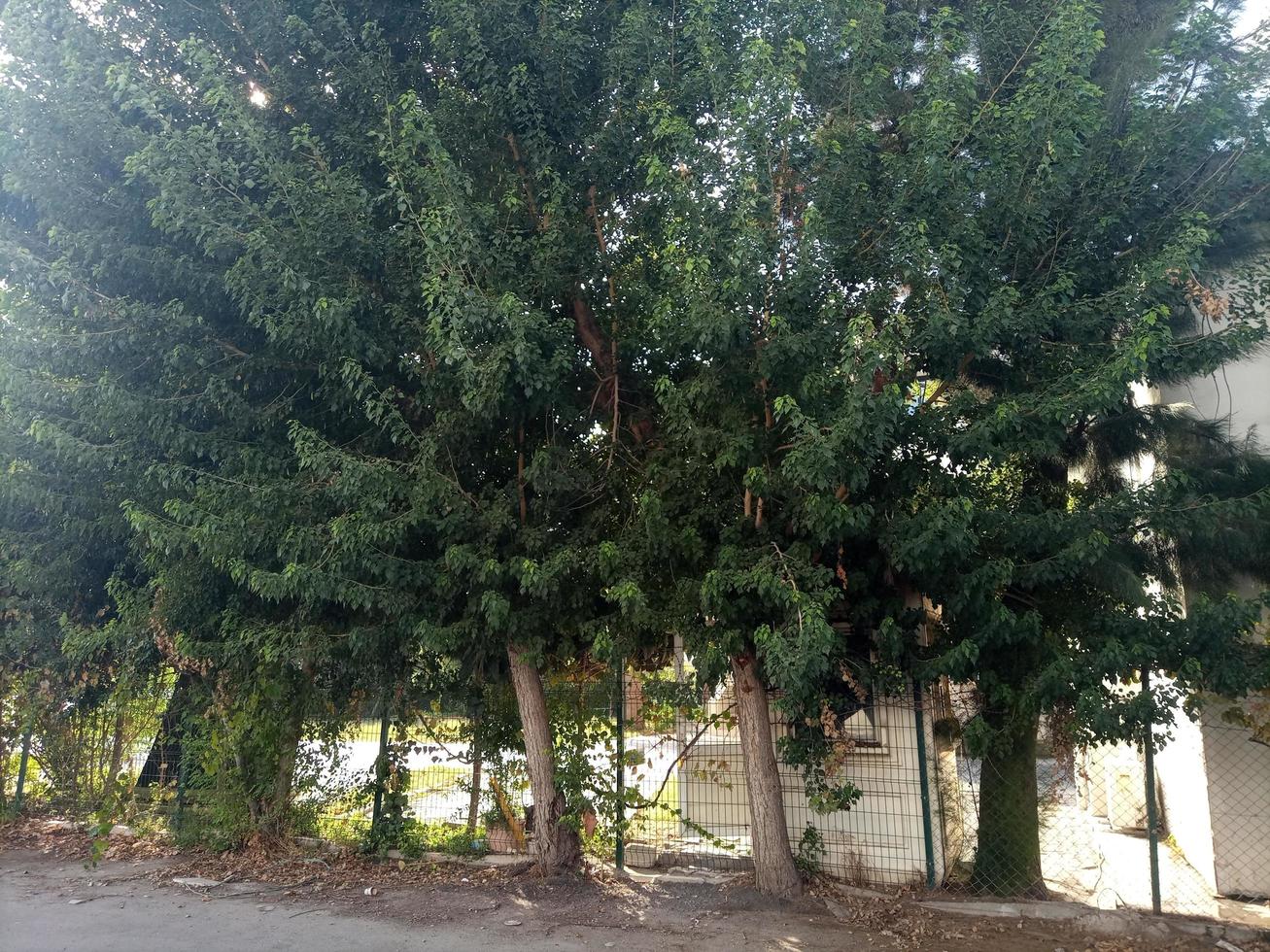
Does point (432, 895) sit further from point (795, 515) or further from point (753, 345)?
point (753, 345)

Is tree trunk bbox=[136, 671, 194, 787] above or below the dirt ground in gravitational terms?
above

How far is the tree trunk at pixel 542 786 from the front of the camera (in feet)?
24.2

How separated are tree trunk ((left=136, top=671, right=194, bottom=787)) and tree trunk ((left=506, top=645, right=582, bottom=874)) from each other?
156 inches

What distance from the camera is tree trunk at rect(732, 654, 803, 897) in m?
6.64

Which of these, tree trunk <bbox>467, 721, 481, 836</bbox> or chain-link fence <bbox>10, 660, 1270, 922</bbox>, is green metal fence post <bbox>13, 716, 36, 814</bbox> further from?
tree trunk <bbox>467, 721, 481, 836</bbox>

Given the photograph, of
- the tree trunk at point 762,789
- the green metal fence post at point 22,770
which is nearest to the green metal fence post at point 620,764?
the tree trunk at point 762,789

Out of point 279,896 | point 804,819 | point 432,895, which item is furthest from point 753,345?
point 279,896

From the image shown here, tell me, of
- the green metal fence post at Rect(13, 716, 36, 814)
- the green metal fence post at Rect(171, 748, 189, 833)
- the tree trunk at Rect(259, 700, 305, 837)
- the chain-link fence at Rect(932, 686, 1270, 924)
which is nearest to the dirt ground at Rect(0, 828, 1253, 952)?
the tree trunk at Rect(259, 700, 305, 837)

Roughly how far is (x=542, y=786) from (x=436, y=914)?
1.34m

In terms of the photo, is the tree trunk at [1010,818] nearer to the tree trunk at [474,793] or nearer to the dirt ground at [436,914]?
the dirt ground at [436,914]

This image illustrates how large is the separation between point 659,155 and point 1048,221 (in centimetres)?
302

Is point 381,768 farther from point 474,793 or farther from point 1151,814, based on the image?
point 1151,814

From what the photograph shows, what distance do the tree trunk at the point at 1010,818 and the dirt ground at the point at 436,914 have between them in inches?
24.5

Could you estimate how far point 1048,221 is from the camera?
21.0 ft
